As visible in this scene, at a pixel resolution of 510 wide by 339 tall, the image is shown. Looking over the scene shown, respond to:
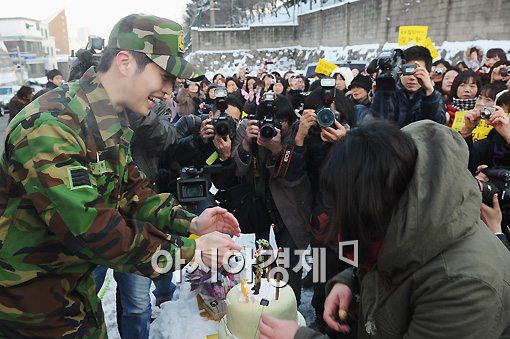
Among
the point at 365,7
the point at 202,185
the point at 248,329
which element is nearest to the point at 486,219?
the point at 248,329

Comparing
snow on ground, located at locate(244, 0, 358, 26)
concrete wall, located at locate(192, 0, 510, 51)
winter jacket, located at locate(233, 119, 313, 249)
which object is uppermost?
snow on ground, located at locate(244, 0, 358, 26)

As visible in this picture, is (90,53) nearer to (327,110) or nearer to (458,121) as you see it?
(327,110)

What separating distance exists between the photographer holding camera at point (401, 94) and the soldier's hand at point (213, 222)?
72.9 inches

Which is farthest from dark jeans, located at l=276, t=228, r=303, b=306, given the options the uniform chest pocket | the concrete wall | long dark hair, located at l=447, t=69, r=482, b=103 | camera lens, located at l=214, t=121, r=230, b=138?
the concrete wall

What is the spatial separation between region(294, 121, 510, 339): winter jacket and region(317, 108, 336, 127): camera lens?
157 centimetres

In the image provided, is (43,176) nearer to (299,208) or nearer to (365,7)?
(299,208)

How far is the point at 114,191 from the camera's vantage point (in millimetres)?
1661

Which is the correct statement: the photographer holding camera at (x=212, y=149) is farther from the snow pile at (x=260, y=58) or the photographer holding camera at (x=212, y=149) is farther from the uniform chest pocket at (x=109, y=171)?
the snow pile at (x=260, y=58)

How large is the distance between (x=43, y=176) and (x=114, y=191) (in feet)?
1.33

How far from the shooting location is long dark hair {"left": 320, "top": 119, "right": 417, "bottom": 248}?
105 centimetres

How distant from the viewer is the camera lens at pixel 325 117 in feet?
8.73

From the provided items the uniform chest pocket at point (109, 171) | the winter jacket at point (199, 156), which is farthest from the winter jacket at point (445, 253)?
the winter jacket at point (199, 156)

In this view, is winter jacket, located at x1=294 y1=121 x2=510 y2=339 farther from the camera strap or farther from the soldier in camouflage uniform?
the camera strap

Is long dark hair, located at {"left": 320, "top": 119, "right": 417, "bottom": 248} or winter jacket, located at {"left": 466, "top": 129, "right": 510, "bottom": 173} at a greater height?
long dark hair, located at {"left": 320, "top": 119, "right": 417, "bottom": 248}
